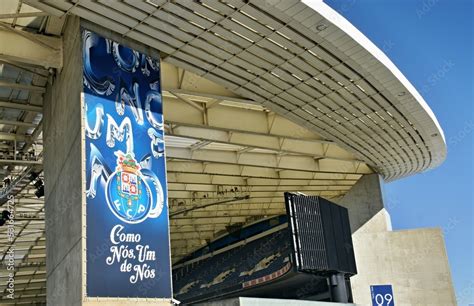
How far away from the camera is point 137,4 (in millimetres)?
13109

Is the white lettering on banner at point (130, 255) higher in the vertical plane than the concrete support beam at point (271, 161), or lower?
lower

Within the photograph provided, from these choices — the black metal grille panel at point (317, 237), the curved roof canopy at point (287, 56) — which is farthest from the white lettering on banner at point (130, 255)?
the black metal grille panel at point (317, 237)

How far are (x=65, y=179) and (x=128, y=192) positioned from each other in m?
2.02

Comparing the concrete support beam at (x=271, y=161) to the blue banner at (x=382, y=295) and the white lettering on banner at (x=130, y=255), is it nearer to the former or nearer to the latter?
the blue banner at (x=382, y=295)

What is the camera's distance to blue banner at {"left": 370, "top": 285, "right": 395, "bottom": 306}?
30.1 meters

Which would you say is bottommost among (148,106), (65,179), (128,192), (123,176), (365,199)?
(128,192)

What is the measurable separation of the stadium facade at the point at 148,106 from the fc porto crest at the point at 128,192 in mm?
31

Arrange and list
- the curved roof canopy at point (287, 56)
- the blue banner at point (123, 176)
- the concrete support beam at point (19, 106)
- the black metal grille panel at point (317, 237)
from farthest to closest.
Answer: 1. the black metal grille panel at point (317, 237)
2. the concrete support beam at point (19, 106)
3. the curved roof canopy at point (287, 56)
4. the blue banner at point (123, 176)

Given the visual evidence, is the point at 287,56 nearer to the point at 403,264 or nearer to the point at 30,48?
the point at 30,48

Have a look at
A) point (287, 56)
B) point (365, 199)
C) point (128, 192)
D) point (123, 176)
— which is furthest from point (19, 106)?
point (365, 199)

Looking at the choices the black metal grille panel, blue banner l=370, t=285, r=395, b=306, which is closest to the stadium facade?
the black metal grille panel

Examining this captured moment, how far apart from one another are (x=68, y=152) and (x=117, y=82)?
7.41 ft

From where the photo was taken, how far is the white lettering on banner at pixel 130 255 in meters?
12.7

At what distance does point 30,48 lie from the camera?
15.0m
